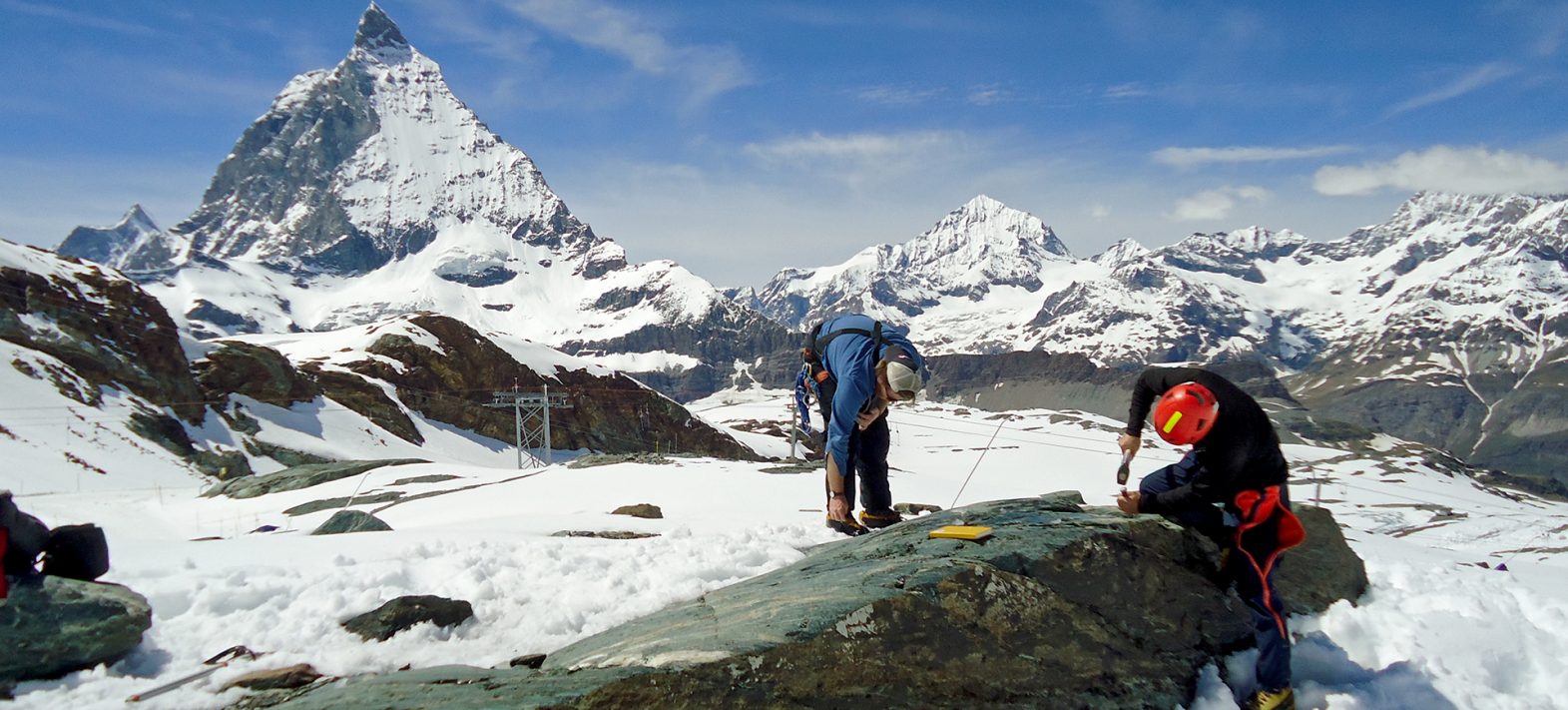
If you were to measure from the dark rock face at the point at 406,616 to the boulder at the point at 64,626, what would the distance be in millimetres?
1251

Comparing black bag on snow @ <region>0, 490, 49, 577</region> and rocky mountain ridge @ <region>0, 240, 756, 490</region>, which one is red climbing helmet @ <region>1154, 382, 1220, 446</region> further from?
rocky mountain ridge @ <region>0, 240, 756, 490</region>

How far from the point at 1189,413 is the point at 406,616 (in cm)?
583

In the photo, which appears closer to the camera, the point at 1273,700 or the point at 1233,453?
the point at 1273,700

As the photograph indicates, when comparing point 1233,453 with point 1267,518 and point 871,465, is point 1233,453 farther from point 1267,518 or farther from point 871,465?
point 871,465

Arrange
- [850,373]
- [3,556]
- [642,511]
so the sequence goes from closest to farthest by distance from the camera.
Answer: [3,556]
[850,373]
[642,511]

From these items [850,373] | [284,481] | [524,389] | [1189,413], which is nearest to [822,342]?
[850,373]

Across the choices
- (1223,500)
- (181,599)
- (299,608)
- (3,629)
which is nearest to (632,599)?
(299,608)

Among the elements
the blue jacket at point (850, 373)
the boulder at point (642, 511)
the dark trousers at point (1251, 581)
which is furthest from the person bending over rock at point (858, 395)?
the boulder at point (642, 511)

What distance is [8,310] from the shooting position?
5216 centimetres

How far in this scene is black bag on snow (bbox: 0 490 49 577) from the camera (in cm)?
539

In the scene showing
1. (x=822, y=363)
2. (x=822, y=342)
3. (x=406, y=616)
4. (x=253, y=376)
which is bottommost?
(x=406, y=616)

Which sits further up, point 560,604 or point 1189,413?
point 1189,413

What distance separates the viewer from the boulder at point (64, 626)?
4859 millimetres

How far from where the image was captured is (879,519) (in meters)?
9.50
